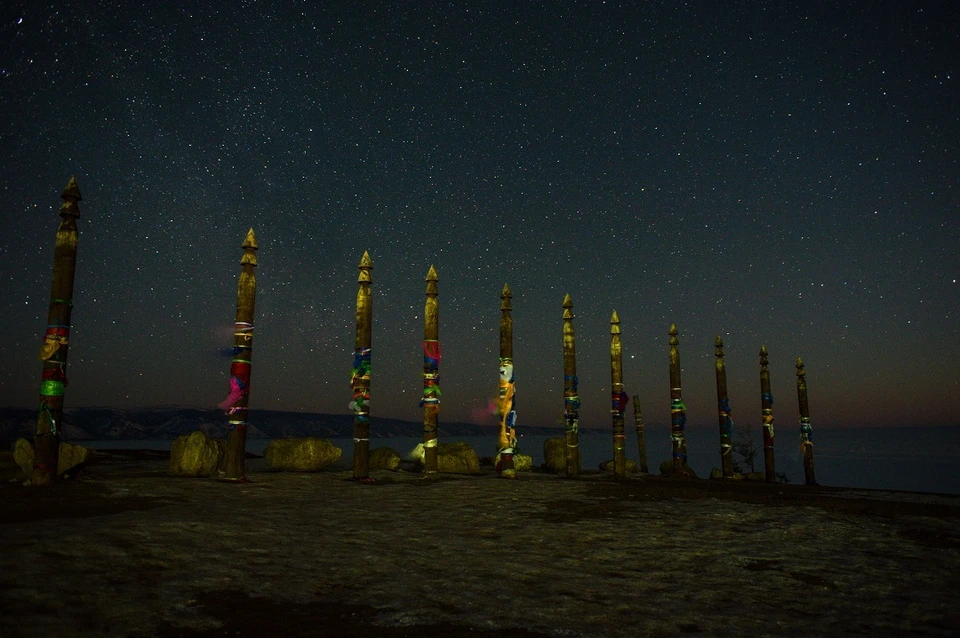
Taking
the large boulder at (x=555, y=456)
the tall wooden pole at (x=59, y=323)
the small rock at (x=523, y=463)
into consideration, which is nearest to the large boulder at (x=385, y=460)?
the small rock at (x=523, y=463)

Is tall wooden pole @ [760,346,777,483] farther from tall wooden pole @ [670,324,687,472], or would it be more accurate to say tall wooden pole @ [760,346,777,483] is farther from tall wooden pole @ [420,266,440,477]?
tall wooden pole @ [420,266,440,477]

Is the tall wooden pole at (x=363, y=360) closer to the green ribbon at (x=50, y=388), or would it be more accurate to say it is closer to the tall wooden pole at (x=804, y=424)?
the green ribbon at (x=50, y=388)

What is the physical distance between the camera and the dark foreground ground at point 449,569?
4102 mm

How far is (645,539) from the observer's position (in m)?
7.32

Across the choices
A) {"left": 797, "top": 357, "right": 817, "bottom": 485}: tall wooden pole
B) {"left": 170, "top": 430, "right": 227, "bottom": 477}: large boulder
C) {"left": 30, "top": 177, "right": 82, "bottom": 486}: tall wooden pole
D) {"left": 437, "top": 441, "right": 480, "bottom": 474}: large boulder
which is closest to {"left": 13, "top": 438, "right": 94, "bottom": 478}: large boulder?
{"left": 30, "top": 177, "right": 82, "bottom": 486}: tall wooden pole

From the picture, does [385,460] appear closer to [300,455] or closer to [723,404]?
[300,455]

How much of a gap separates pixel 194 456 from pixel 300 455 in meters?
3.64

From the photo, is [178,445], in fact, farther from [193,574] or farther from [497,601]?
[497,601]

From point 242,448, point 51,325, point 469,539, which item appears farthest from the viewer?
point 242,448

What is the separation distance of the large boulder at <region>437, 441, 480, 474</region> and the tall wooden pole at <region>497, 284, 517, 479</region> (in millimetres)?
2104

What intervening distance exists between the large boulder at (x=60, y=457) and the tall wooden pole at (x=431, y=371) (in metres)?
7.76

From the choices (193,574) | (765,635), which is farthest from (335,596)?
(765,635)

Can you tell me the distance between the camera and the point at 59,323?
430 inches

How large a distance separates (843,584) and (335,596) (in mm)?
4543
